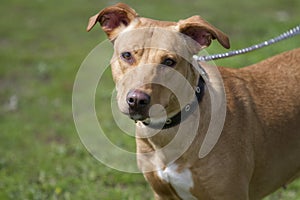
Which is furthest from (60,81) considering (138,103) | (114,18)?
(138,103)

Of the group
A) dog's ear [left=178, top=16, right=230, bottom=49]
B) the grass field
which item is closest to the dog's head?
dog's ear [left=178, top=16, right=230, bottom=49]

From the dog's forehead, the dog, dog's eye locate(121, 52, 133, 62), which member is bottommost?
the dog

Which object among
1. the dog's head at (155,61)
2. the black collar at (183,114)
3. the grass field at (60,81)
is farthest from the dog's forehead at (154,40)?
the grass field at (60,81)

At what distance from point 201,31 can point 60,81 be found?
6378 millimetres

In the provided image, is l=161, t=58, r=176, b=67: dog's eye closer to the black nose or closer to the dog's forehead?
the dog's forehead

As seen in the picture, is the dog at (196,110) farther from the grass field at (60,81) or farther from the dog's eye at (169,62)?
the grass field at (60,81)

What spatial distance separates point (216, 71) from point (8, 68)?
23.4 ft

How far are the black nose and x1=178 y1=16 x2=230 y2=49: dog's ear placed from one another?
0.72m

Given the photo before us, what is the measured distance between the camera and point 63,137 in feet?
27.9

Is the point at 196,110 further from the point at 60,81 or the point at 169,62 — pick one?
the point at 60,81

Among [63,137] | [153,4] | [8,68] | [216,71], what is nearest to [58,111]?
[63,137]

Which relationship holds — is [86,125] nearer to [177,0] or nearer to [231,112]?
[231,112]

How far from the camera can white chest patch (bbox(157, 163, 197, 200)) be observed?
4684 mm

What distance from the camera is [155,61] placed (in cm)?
431
